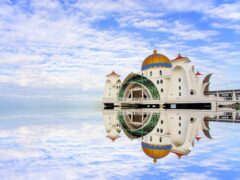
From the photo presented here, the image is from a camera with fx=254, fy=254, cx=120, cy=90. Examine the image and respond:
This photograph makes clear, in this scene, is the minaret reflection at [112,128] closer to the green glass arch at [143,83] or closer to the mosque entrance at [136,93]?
the green glass arch at [143,83]

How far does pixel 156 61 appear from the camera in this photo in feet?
169

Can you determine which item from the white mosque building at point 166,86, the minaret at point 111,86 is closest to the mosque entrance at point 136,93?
the white mosque building at point 166,86

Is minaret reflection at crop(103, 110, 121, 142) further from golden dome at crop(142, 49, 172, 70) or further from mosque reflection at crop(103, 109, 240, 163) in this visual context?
golden dome at crop(142, 49, 172, 70)

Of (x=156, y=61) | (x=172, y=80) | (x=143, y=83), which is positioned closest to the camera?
(x=172, y=80)

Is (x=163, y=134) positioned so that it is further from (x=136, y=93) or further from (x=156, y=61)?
(x=136, y=93)

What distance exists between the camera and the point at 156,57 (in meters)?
52.2

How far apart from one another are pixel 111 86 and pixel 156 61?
17653 mm

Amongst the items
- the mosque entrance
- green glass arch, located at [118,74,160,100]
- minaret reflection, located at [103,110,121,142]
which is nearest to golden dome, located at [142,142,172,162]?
minaret reflection, located at [103,110,121,142]

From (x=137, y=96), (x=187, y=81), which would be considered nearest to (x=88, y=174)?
(x=187, y=81)

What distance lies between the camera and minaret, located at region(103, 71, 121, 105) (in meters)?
64.2

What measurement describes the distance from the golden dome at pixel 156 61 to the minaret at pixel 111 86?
12792mm

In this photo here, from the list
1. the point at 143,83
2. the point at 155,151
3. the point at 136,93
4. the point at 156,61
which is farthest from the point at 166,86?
the point at 155,151

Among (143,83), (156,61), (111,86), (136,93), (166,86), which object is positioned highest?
(156,61)

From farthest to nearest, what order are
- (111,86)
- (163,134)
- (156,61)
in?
1. (111,86)
2. (156,61)
3. (163,134)
